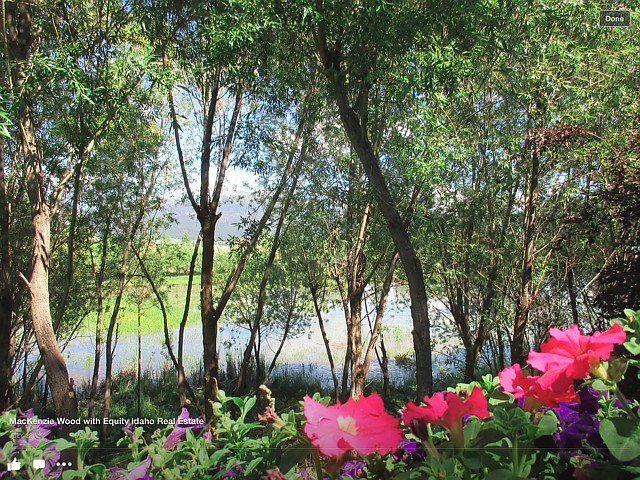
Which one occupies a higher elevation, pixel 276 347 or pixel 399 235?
pixel 399 235

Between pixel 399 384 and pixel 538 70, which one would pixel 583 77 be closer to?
pixel 538 70

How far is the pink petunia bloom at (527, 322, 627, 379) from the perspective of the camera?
1.41ft

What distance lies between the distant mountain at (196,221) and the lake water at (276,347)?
238cm

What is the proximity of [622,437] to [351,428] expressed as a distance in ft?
0.74

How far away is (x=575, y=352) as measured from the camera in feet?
1.47

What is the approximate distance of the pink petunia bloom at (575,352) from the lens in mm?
430

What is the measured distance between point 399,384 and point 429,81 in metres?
7.12

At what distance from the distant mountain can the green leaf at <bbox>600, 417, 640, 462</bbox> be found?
4.79 metres

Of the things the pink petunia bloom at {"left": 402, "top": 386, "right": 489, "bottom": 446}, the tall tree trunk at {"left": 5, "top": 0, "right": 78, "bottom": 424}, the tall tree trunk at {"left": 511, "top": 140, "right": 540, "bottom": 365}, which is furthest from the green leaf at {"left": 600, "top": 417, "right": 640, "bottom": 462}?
the tall tree trunk at {"left": 511, "top": 140, "right": 540, "bottom": 365}

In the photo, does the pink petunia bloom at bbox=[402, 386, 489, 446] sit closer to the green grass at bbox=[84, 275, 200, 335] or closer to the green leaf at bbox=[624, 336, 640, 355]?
the green leaf at bbox=[624, 336, 640, 355]

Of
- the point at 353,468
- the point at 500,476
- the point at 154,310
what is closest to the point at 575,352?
the point at 500,476

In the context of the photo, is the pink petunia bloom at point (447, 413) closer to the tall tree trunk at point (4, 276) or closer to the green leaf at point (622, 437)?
the green leaf at point (622, 437)

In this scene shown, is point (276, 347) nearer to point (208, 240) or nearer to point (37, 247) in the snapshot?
point (208, 240)

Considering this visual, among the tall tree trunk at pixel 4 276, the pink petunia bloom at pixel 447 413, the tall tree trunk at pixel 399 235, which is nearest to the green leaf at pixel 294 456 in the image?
the pink petunia bloom at pixel 447 413
